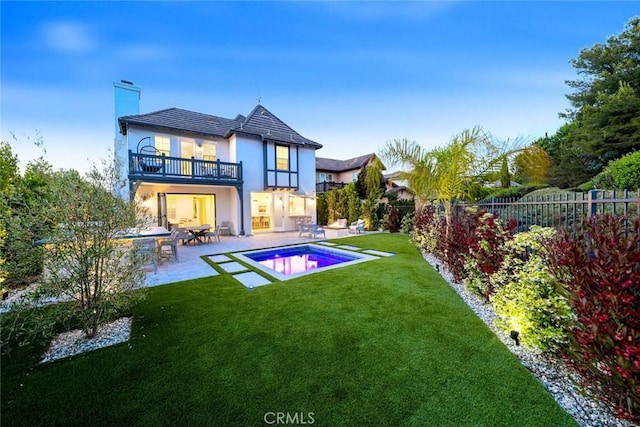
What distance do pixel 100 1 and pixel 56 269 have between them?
327 inches

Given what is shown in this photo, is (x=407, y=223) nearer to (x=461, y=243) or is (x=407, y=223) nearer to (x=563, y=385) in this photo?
(x=461, y=243)

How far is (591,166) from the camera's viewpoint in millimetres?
14352

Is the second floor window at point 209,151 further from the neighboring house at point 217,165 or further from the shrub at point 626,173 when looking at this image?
the shrub at point 626,173

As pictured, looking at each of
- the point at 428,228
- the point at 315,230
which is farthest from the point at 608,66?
the point at 315,230

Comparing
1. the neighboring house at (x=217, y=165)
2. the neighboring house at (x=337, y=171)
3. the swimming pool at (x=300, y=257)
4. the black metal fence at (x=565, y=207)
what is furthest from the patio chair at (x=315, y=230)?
the neighboring house at (x=337, y=171)

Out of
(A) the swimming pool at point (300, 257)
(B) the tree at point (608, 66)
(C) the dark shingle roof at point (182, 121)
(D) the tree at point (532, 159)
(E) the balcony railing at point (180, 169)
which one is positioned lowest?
(A) the swimming pool at point (300, 257)

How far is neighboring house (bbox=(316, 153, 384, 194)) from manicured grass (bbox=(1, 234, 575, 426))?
24.0 m

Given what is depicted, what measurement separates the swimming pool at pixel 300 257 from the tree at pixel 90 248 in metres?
4.13

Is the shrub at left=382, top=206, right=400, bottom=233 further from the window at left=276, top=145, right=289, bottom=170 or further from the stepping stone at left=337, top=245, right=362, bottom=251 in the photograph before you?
the window at left=276, top=145, right=289, bottom=170

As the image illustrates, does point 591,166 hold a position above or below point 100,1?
below

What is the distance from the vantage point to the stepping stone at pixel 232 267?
733 centimetres

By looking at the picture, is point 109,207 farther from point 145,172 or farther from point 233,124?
point 233,124

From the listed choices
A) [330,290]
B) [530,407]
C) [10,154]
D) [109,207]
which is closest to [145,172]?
[10,154]

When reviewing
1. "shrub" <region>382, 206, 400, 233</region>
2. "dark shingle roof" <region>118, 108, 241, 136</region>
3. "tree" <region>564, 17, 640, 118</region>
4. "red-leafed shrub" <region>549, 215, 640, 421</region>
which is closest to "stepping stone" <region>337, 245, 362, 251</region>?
"shrub" <region>382, 206, 400, 233</region>
